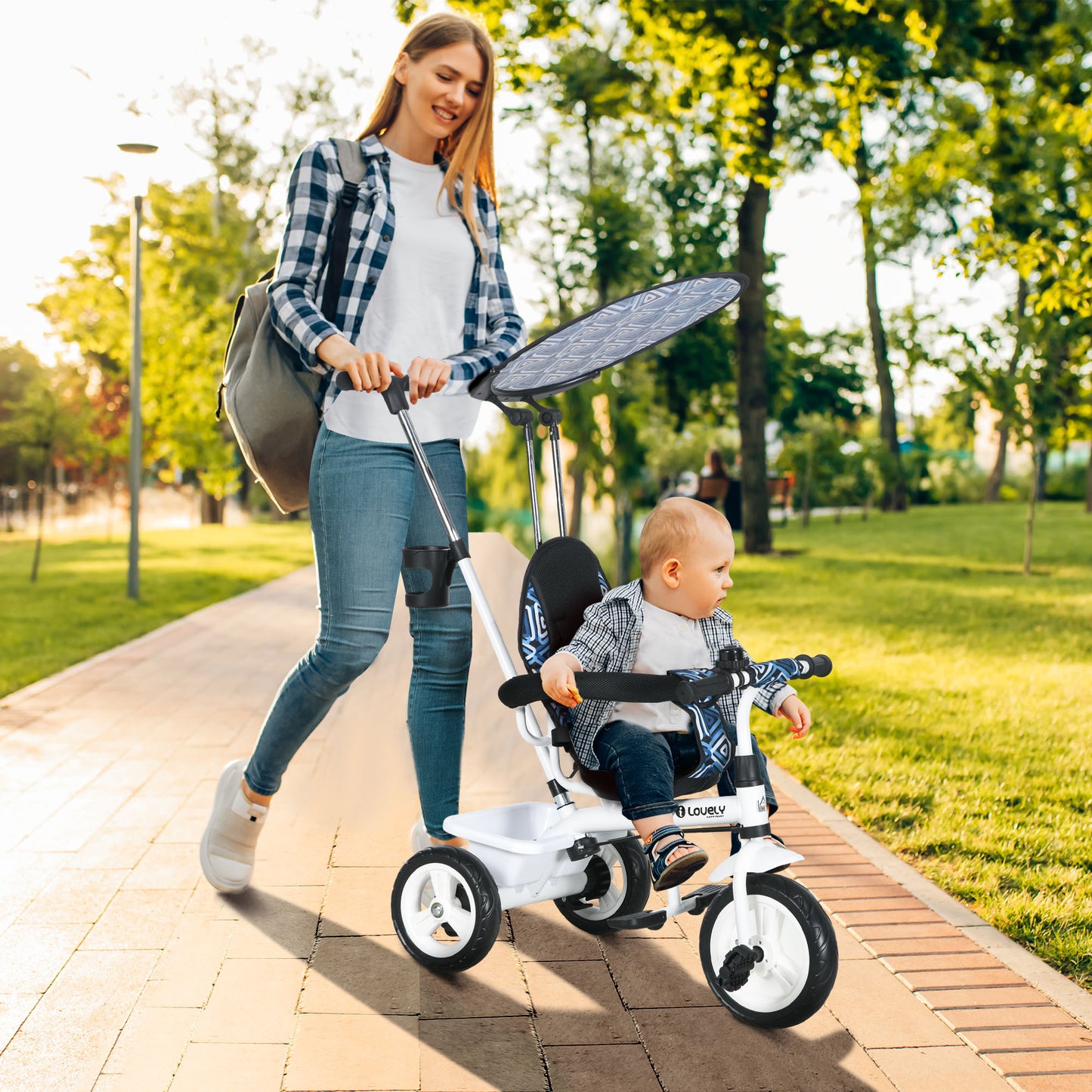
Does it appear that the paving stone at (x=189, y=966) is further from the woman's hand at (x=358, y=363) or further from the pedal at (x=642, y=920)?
the woman's hand at (x=358, y=363)

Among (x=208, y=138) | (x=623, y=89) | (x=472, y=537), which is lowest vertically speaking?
(x=472, y=537)

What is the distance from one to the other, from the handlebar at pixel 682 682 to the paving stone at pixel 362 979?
2.52 ft

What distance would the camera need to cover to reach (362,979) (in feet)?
10.1

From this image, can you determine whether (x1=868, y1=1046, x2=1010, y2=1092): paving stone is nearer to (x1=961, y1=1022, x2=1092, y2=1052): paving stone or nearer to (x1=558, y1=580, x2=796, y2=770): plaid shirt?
(x1=961, y1=1022, x2=1092, y2=1052): paving stone

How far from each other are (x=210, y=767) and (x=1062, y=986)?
3.44m

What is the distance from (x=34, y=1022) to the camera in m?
2.85

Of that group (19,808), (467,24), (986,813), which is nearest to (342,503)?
(467,24)

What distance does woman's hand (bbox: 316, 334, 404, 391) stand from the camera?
9.64 ft

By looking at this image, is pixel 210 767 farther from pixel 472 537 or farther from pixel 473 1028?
pixel 473 1028

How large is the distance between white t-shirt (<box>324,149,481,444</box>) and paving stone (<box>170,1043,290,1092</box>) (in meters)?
1.50

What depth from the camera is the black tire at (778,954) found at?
2.63 metres

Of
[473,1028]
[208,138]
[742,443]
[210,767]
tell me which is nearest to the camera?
[473,1028]

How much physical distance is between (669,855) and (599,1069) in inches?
18.2

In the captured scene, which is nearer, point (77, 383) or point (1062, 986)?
point (1062, 986)
